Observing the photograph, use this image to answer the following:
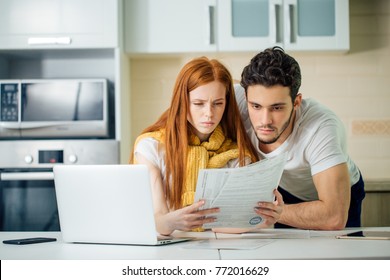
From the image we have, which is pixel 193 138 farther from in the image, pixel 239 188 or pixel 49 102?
pixel 49 102

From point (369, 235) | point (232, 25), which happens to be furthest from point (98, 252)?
Answer: point (232, 25)

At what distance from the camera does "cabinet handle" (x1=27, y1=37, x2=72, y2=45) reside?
2.37 meters

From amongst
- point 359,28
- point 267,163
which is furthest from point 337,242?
point 359,28

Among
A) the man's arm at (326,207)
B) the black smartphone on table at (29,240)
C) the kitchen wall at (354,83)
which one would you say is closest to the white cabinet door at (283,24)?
the kitchen wall at (354,83)

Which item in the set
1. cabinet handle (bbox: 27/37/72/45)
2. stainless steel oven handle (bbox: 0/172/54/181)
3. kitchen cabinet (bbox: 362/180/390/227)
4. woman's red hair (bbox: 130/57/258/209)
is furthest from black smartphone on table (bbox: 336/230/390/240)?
cabinet handle (bbox: 27/37/72/45)

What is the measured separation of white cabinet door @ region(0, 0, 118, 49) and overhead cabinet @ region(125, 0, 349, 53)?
12cm

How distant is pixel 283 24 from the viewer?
243 cm

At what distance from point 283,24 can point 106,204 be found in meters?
1.45

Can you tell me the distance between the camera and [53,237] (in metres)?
1.36

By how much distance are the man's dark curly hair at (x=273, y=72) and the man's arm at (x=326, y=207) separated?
0.21 m

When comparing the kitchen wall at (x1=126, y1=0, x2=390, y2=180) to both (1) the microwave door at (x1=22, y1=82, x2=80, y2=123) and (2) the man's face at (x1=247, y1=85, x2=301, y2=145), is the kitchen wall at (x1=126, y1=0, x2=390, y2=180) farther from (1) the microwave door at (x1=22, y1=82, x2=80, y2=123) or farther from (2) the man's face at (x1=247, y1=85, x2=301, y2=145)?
(2) the man's face at (x1=247, y1=85, x2=301, y2=145)

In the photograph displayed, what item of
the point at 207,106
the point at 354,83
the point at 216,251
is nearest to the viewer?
the point at 216,251

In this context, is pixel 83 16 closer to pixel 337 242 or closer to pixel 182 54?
pixel 182 54

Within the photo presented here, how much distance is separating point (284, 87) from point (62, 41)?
108 cm
